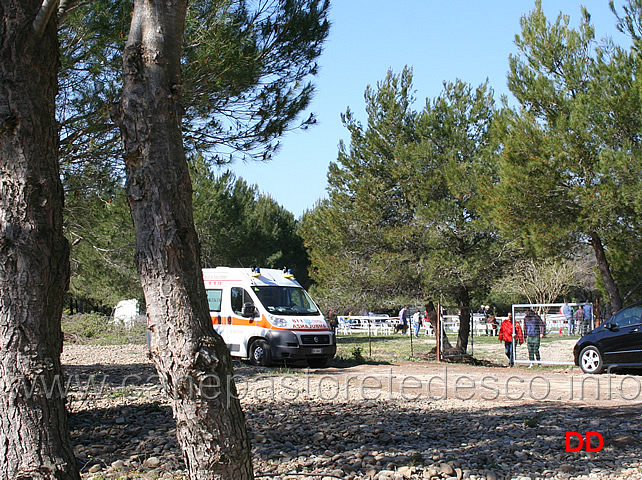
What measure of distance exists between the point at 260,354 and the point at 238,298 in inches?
57.4

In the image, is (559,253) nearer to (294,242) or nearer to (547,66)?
(547,66)

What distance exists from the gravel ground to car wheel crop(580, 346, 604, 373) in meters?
1.84

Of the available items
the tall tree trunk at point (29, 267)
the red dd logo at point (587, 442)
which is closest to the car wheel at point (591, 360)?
the red dd logo at point (587, 442)

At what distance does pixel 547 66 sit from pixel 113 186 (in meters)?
11.0

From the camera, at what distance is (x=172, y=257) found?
325 centimetres

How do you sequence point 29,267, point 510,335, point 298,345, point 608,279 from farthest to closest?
point 608,279 < point 510,335 < point 298,345 < point 29,267

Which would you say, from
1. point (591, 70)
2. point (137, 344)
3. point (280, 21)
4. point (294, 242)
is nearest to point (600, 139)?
A: point (591, 70)

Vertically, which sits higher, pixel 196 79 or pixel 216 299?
pixel 196 79

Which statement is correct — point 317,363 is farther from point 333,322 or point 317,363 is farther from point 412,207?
point 412,207

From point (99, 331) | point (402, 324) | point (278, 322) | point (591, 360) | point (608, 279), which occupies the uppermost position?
point (608, 279)

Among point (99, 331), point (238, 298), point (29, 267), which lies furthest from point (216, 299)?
point (29, 267)

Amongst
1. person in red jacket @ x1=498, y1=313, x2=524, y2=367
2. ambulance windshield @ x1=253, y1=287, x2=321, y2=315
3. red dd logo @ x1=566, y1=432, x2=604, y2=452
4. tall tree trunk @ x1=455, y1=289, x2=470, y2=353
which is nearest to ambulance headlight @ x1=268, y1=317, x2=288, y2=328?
ambulance windshield @ x1=253, y1=287, x2=321, y2=315

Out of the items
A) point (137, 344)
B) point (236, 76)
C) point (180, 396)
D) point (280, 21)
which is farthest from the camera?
point (137, 344)

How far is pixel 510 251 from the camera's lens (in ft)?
58.7
